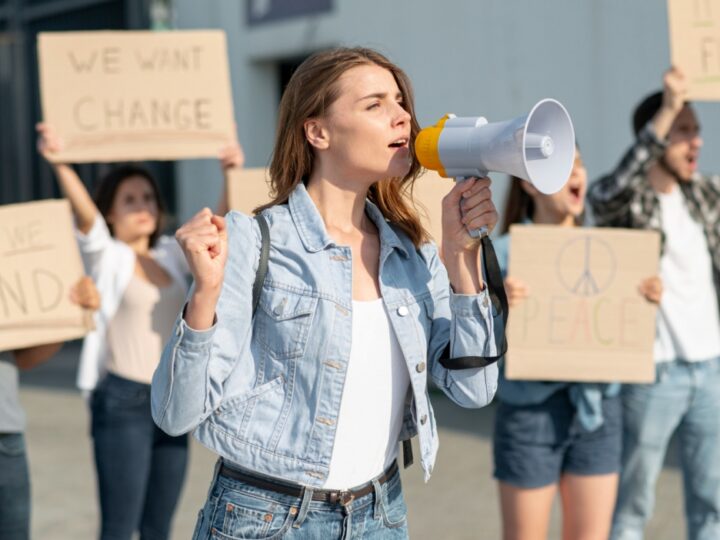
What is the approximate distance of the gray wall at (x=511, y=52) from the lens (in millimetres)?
7184

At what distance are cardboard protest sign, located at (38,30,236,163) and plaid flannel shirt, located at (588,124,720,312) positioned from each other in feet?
4.78

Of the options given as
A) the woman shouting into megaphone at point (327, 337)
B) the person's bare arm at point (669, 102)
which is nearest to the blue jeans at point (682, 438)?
the person's bare arm at point (669, 102)

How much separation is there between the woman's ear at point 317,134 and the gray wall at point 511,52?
12.9 ft

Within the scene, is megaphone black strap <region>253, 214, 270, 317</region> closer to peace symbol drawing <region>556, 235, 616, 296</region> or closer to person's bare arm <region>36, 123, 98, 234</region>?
peace symbol drawing <region>556, 235, 616, 296</region>

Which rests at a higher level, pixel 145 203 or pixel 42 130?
pixel 42 130

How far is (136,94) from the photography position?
180 inches

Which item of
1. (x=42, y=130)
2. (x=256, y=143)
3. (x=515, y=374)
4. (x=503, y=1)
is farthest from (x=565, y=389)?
(x=256, y=143)

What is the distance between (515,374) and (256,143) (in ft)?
20.8

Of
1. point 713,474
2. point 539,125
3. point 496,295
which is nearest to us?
point 539,125

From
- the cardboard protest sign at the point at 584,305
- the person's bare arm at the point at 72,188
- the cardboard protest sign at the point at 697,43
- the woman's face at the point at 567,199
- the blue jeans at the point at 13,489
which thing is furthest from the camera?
the person's bare arm at the point at 72,188

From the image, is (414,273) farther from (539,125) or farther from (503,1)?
(503,1)

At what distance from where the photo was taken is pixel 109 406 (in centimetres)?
415

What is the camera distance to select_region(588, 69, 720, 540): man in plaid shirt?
407cm

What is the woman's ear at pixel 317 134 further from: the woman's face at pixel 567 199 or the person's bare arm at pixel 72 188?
the person's bare arm at pixel 72 188
